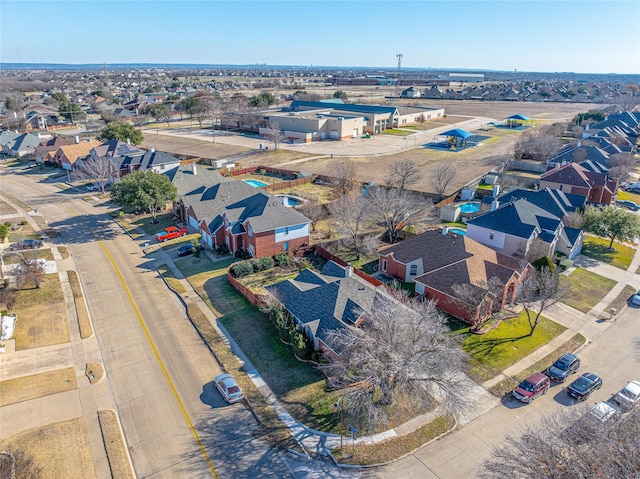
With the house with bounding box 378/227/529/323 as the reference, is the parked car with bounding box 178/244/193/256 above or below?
below

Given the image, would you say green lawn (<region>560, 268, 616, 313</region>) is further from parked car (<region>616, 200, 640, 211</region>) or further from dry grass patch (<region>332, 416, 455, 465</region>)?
parked car (<region>616, 200, 640, 211</region>)

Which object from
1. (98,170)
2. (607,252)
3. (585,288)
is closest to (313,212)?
(585,288)

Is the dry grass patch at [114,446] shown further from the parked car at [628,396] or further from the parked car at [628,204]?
the parked car at [628,204]

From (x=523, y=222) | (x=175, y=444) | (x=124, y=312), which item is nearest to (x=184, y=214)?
(x=124, y=312)

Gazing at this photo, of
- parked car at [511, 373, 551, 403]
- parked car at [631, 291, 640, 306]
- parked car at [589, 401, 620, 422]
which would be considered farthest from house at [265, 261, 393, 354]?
parked car at [631, 291, 640, 306]

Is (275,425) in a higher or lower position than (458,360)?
lower

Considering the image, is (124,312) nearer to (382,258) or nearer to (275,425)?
(275,425)

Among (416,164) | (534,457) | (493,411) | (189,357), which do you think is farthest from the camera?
(416,164)
